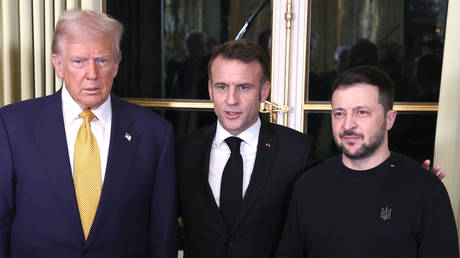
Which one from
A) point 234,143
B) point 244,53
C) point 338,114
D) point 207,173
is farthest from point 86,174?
point 338,114

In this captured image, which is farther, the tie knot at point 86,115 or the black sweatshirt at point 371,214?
the tie knot at point 86,115

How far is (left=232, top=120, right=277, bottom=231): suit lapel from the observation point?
6.02 ft

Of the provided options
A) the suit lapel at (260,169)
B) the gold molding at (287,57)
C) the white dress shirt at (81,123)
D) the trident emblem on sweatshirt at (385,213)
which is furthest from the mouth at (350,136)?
the gold molding at (287,57)

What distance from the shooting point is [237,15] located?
9.86 ft

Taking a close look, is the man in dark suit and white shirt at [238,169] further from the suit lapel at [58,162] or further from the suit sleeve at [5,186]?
the suit sleeve at [5,186]

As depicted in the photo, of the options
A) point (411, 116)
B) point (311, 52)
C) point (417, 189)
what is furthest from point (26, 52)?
point (411, 116)

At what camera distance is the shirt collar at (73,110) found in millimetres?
1708

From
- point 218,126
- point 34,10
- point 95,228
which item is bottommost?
point 95,228

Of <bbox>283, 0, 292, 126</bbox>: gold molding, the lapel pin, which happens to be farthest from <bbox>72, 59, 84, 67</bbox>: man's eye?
<bbox>283, 0, 292, 126</bbox>: gold molding

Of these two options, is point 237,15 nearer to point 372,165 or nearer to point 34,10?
point 34,10

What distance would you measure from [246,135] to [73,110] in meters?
0.65

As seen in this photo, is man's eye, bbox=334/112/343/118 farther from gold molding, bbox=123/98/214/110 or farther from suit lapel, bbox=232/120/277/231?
gold molding, bbox=123/98/214/110

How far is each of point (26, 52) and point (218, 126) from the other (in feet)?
4.40

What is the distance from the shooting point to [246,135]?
6.27 ft
